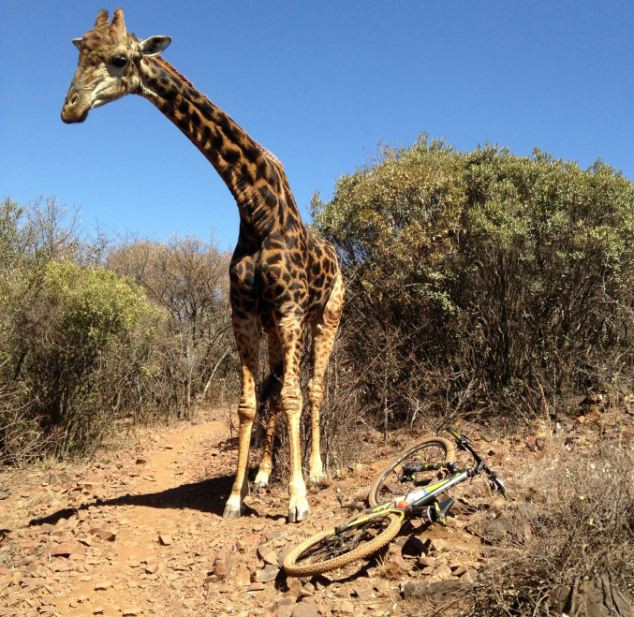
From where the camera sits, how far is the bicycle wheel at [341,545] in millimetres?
3973

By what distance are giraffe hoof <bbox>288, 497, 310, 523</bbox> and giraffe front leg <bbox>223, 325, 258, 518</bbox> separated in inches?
26.3

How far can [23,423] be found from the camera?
809 centimetres

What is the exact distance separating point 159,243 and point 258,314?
19653 mm

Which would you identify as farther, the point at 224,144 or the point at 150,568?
the point at 224,144

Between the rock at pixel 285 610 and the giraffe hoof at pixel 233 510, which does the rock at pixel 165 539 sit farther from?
the rock at pixel 285 610

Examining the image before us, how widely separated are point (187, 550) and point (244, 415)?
1.30 metres

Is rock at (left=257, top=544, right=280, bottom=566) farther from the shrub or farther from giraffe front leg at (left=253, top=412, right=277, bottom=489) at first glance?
the shrub

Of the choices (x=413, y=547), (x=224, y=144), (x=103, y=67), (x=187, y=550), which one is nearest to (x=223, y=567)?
(x=187, y=550)

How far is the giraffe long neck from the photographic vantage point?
5332 mm

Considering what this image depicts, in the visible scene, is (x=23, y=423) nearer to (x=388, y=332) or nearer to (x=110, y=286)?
(x=110, y=286)

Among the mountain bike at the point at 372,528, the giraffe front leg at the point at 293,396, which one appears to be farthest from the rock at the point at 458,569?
the giraffe front leg at the point at 293,396

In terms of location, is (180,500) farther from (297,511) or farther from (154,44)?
(154,44)

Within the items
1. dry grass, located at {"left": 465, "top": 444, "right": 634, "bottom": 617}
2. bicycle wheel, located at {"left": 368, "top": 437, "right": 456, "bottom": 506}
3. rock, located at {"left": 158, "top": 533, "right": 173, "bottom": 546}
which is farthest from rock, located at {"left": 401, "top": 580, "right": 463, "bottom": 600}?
rock, located at {"left": 158, "top": 533, "right": 173, "bottom": 546}

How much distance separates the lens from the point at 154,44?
525 centimetres
